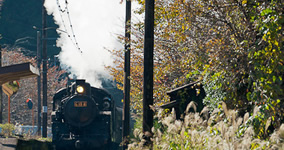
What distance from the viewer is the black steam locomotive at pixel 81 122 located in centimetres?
1669

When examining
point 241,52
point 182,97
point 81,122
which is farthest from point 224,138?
point 81,122

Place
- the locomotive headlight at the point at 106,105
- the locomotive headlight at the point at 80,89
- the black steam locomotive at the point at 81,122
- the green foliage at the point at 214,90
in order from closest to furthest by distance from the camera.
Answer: the green foliage at the point at 214,90
the black steam locomotive at the point at 81,122
the locomotive headlight at the point at 80,89
the locomotive headlight at the point at 106,105

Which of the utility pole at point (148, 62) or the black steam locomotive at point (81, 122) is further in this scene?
the black steam locomotive at point (81, 122)

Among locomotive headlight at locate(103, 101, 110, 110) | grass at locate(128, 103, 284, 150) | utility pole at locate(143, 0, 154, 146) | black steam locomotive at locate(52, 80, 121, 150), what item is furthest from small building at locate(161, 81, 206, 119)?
grass at locate(128, 103, 284, 150)

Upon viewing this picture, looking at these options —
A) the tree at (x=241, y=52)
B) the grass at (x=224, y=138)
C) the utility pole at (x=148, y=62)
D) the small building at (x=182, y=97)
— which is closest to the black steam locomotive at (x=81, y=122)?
the small building at (x=182, y=97)

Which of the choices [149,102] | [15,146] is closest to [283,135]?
[149,102]

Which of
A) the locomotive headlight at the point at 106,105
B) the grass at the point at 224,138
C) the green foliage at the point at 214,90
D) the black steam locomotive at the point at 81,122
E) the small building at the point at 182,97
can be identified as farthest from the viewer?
the locomotive headlight at the point at 106,105

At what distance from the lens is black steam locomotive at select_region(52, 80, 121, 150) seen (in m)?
16.7

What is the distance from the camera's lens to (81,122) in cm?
1686

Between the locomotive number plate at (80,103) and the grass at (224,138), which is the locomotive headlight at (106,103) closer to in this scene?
the locomotive number plate at (80,103)

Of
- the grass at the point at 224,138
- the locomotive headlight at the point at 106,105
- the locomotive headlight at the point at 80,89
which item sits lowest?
the grass at the point at 224,138

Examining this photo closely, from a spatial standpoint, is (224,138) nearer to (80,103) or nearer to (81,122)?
(80,103)

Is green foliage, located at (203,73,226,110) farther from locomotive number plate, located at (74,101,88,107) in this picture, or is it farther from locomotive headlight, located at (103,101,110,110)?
locomotive headlight, located at (103,101,110,110)

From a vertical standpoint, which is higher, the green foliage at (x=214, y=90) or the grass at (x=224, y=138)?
the green foliage at (x=214, y=90)
